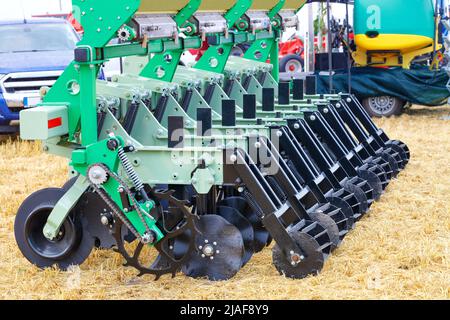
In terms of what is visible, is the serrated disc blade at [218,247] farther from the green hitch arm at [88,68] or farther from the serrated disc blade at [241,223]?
the green hitch arm at [88,68]

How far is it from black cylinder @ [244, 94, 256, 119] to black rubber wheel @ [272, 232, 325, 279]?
4.87 ft

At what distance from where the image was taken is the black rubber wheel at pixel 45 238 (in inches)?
219

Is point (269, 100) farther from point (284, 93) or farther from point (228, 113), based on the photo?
point (228, 113)

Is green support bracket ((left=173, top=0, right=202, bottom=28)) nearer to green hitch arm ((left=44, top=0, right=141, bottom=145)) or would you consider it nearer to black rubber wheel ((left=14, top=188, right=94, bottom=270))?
green hitch arm ((left=44, top=0, right=141, bottom=145))

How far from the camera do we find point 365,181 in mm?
7152

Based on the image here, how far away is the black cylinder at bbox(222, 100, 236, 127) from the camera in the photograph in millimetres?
6195

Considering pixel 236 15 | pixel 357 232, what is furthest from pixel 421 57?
pixel 357 232

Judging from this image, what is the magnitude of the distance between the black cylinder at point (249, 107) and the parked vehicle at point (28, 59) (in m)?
4.97

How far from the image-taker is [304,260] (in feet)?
17.3

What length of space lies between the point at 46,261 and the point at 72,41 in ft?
24.0

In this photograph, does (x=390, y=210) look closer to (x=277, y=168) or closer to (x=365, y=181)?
(x=365, y=181)

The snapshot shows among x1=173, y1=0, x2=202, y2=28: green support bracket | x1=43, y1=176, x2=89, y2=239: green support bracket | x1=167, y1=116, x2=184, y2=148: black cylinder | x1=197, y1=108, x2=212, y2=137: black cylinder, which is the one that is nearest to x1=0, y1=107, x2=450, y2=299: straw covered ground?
x1=43, y1=176, x2=89, y2=239: green support bracket

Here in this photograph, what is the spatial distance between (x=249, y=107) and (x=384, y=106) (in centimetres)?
796

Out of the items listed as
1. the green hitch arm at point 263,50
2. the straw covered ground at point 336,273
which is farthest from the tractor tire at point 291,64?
the straw covered ground at point 336,273
